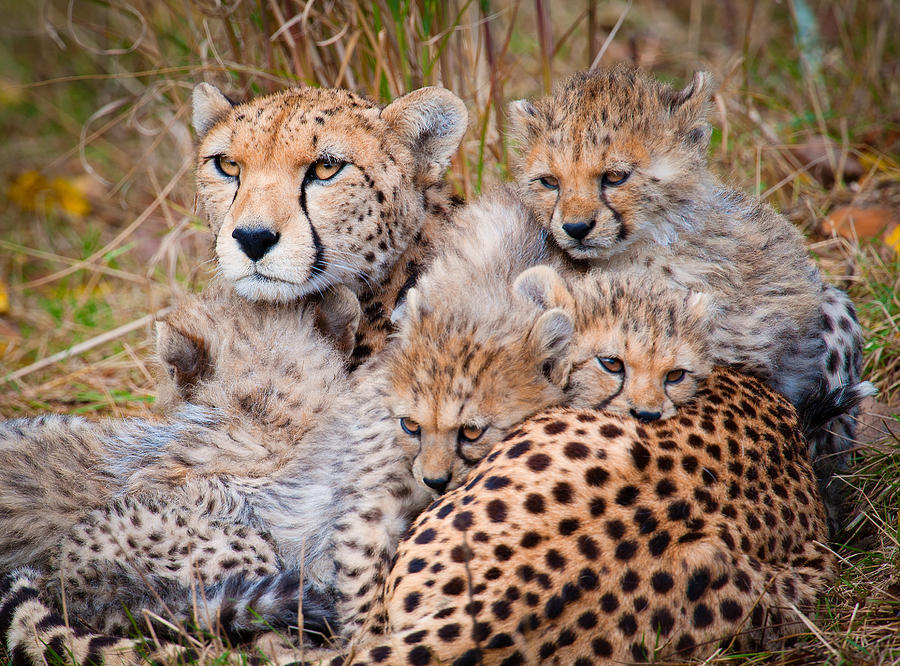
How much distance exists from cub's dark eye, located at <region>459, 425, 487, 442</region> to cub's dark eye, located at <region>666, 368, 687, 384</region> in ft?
2.09

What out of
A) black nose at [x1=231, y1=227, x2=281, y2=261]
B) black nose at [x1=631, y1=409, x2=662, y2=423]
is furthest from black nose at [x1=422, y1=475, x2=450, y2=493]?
black nose at [x1=231, y1=227, x2=281, y2=261]

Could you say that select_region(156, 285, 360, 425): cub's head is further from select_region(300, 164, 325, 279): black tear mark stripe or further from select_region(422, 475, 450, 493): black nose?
select_region(422, 475, 450, 493): black nose

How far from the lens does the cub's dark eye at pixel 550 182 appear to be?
3353mm

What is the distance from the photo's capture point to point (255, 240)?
3168 mm

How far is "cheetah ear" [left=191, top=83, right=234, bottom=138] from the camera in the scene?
3.66 m

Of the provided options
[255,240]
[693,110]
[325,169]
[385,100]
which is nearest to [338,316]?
[255,240]

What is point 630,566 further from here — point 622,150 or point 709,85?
point 709,85

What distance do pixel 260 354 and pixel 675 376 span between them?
154cm

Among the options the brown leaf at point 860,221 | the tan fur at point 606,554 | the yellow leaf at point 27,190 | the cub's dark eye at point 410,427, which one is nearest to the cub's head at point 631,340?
the tan fur at point 606,554

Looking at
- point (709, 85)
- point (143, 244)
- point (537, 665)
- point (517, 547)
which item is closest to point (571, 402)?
point (517, 547)

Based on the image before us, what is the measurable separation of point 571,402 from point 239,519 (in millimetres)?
1195

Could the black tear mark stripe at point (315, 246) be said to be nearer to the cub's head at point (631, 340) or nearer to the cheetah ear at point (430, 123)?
the cheetah ear at point (430, 123)

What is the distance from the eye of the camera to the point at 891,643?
2445 millimetres

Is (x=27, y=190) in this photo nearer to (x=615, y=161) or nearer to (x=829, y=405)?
(x=615, y=161)
